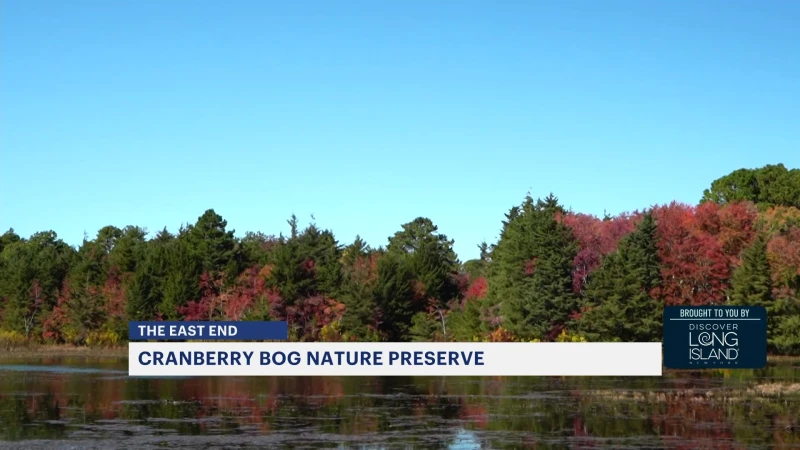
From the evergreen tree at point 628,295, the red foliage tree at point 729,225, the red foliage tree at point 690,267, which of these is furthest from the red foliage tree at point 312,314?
the red foliage tree at point 729,225

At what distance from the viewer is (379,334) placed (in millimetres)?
99625

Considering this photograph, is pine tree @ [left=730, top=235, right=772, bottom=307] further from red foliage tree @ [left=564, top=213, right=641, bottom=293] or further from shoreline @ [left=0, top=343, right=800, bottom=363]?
shoreline @ [left=0, top=343, right=800, bottom=363]

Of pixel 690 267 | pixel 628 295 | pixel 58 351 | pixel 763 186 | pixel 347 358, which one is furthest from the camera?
pixel 763 186

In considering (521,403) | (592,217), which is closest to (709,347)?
(521,403)

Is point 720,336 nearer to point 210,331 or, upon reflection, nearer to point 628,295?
point 628,295

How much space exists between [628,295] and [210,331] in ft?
109

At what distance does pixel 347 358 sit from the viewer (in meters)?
40.5

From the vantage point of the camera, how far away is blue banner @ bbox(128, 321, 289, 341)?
271ft

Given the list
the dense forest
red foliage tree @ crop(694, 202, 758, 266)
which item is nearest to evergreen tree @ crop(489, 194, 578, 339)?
the dense forest

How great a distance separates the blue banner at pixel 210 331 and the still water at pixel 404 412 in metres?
20.0

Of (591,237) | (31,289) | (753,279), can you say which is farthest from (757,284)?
(31,289)

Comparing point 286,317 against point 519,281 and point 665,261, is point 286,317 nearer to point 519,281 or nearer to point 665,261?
point 519,281

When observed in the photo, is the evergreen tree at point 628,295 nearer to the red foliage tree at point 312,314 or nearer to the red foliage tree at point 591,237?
the red foliage tree at point 591,237

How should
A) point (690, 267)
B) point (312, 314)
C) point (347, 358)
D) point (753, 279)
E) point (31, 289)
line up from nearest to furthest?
point (347, 358)
point (753, 279)
point (690, 267)
point (312, 314)
point (31, 289)
